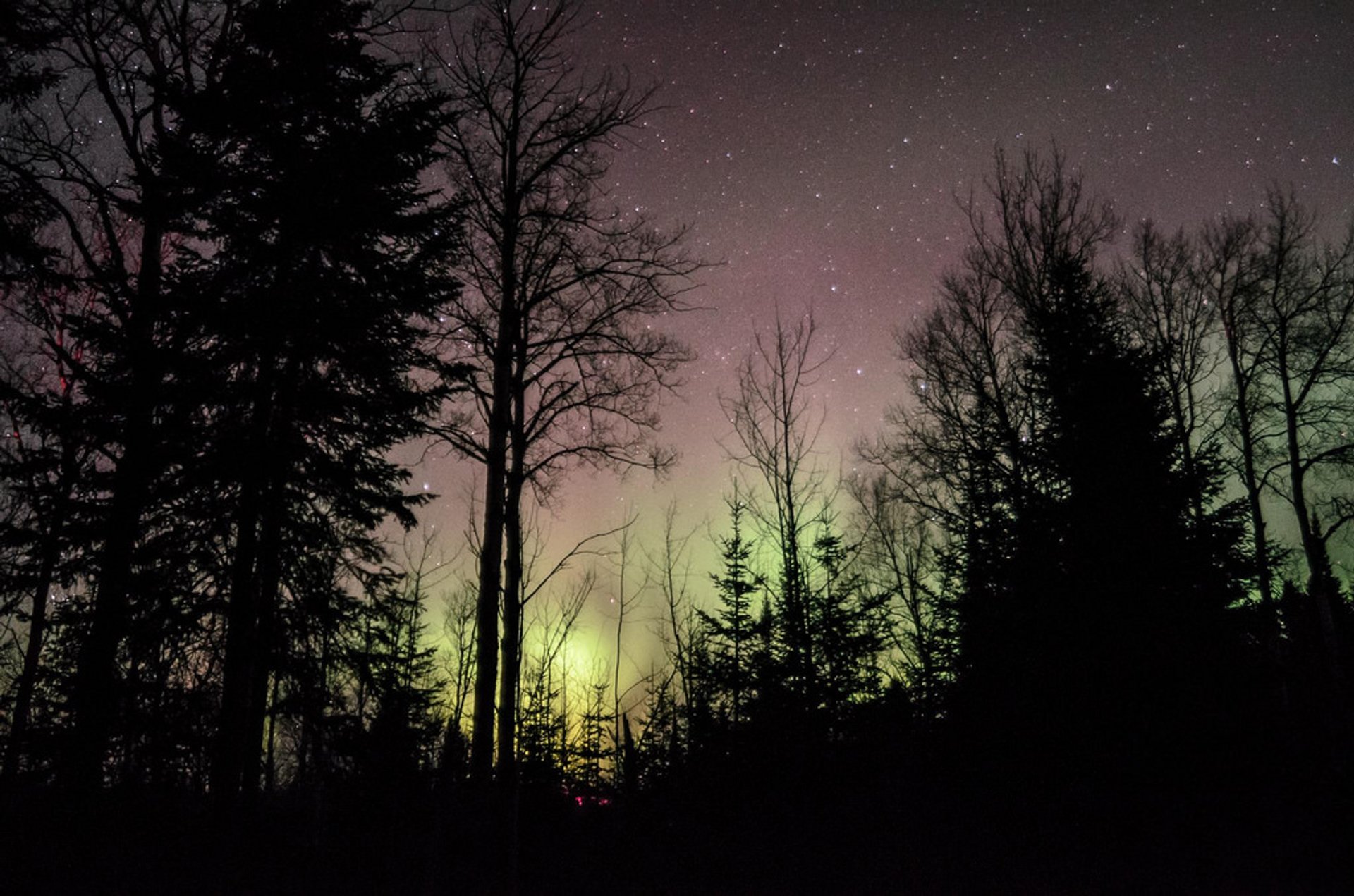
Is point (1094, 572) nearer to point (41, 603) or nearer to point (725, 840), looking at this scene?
point (725, 840)

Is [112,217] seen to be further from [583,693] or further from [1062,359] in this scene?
[583,693]

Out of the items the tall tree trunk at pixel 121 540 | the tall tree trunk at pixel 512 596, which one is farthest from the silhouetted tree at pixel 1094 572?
the tall tree trunk at pixel 121 540

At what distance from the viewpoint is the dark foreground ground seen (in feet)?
22.9

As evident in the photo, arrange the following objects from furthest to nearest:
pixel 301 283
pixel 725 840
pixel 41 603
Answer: pixel 41 603 → pixel 301 283 → pixel 725 840

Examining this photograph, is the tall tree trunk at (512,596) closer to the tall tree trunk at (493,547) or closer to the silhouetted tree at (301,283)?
the tall tree trunk at (493,547)

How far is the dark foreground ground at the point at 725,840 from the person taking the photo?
22.9 feet

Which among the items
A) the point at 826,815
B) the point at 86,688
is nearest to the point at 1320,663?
the point at 826,815

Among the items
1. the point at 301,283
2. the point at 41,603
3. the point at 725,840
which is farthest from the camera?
the point at 41,603

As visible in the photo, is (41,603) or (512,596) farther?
(41,603)

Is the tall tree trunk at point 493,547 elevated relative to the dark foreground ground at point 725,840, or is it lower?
elevated

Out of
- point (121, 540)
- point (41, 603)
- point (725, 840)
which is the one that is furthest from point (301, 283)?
point (41, 603)

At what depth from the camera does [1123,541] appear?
8773 millimetres

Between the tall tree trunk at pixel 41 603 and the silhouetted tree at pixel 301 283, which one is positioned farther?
the tall tree trunk at pixel 41 603

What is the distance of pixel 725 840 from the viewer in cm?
852
